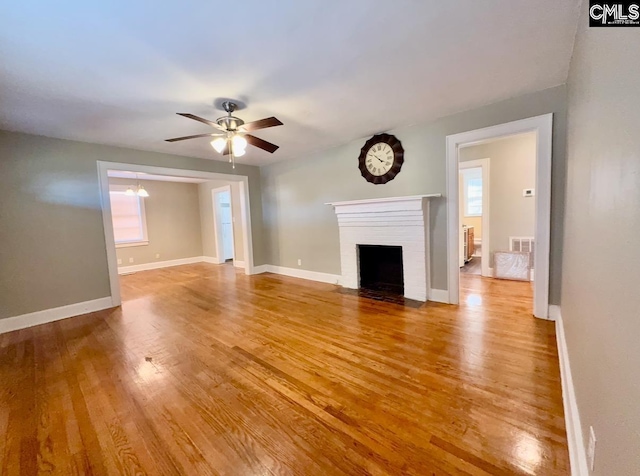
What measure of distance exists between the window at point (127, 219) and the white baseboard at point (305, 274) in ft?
11.9

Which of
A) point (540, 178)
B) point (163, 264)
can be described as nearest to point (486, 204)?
point (540, 178)

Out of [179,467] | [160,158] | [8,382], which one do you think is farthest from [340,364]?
[160,158]

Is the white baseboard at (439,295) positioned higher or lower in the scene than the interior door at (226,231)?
lower

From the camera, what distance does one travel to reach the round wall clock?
12.4 ft

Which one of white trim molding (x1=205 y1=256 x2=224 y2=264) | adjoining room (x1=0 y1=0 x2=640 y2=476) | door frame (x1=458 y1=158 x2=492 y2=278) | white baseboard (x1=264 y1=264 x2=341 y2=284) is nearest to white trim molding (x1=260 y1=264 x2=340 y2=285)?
white baseboard (x1=264 y1=264 x2=341 y2=284)

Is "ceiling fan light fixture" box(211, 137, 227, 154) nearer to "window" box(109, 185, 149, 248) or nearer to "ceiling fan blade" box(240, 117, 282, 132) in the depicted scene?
"ceiling fan blade" box(240, 117, 282, 132)

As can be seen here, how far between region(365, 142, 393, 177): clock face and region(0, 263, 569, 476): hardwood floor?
6.55ft

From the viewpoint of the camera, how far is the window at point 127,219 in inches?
259

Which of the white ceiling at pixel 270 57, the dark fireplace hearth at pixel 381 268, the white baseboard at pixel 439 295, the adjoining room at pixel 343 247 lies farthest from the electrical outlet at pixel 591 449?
the dark fireplace hearth at pixel 381 268

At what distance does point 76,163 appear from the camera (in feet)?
12.2

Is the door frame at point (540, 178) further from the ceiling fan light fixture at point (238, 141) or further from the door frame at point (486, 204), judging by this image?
the ceiling fan light fixture at point (238, 141)

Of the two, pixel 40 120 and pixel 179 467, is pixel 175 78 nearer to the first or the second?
pixel 40 120

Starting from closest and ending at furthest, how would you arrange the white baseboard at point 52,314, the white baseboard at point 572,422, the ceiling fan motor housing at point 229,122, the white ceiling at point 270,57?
the white baseboard at point 572,422 → the white ceiling at point 270,57 → the ceiling fan motor housing at point 229,122 → the white baseboard at point 52,314

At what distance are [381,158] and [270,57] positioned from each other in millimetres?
2353
